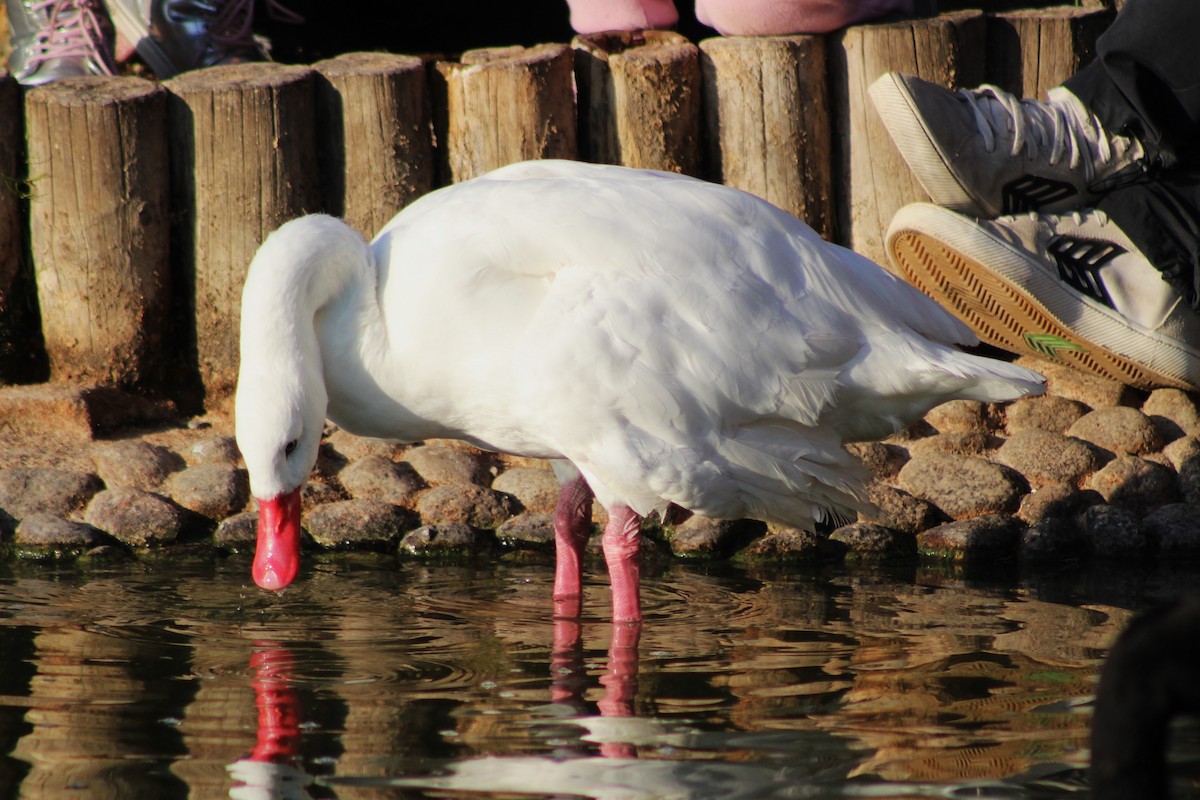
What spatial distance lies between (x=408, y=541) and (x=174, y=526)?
725mm

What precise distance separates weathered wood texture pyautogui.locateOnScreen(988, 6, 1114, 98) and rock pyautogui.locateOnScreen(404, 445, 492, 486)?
242 centimetres

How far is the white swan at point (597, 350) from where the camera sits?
12.2ft

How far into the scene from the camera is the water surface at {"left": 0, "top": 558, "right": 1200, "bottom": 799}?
288 cm

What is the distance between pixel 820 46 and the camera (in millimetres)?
5898

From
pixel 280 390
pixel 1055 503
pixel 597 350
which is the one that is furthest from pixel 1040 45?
pixel 280 390

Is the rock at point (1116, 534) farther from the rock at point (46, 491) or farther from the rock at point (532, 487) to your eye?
the rock at point (46, 491)

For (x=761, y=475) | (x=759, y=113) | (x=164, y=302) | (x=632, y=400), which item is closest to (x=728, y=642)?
(x=761, y=475)

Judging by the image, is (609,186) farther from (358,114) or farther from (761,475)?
(358,114)

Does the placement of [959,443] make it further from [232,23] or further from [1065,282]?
[232,23]

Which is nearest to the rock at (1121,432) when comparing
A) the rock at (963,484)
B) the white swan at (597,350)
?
the rock at (963,484)

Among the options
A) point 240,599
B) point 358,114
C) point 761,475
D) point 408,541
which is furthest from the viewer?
point 358,114

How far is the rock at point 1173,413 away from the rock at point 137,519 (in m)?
3.24

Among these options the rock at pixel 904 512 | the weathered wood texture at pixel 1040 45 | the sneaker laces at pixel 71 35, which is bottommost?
the rock at pixel 904 512

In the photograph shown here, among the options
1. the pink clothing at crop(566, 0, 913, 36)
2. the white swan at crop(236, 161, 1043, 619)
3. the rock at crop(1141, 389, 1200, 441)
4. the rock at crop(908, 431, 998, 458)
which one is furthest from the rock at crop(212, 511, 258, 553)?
the rock at crop(1141, 389, 1200, 441)
